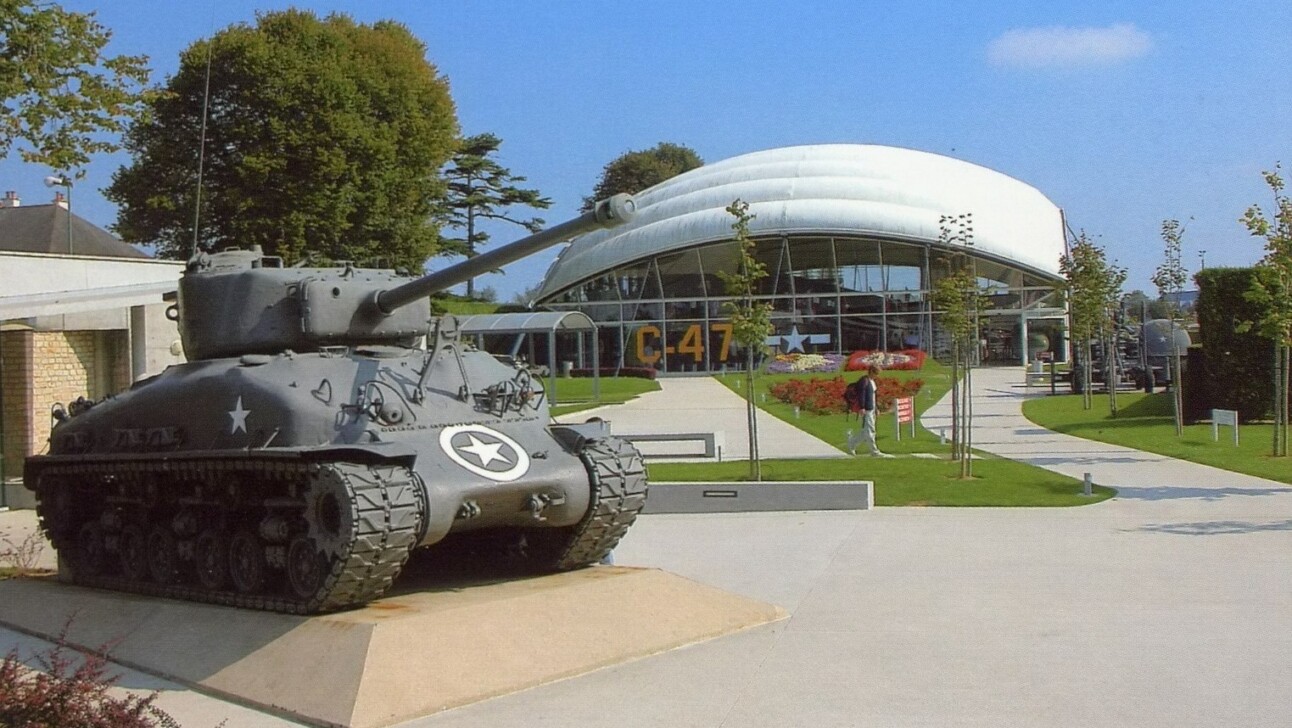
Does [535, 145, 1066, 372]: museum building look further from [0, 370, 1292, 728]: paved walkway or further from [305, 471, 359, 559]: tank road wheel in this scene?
[305, 471, 359, 559]: tank road wheel

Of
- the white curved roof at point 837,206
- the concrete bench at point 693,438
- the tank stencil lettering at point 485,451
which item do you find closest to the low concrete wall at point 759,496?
the concrete bench at point 693,438

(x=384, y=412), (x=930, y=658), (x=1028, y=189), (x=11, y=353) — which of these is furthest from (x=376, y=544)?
(x=1028, y=189)

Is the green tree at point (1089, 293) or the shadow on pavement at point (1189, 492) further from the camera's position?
the green tree at point (1089, 293)

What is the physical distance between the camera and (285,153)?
44.0 m

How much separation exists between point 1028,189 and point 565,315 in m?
39.2

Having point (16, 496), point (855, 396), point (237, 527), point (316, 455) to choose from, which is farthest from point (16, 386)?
point (855, 396)

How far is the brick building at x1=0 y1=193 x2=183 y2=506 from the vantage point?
73.6 feet

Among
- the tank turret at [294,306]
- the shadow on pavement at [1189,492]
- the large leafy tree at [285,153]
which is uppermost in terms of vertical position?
the large leafy tree at [285,153]

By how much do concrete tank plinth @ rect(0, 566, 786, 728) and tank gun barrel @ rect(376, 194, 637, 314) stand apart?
2645mm

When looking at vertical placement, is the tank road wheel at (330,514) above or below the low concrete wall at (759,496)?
above

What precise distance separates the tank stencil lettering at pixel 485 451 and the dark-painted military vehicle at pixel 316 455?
0.07 feet

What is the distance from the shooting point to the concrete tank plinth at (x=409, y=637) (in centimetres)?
964

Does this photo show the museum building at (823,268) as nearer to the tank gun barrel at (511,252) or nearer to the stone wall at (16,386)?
the stone wall at (16,386)

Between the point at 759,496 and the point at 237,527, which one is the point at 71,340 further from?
the point at 237,527
